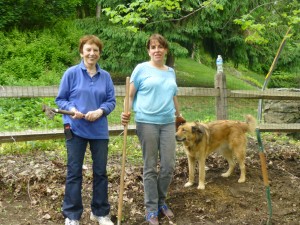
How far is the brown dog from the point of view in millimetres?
4859

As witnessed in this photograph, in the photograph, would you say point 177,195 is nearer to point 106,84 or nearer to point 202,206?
point 202,206

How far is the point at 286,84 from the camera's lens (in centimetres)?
1911

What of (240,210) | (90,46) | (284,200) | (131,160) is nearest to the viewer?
(90,46)

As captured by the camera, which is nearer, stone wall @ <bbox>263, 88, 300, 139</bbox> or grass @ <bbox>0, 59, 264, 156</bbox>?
grass @ <bbox>0, 59, 264, 156</bbox>

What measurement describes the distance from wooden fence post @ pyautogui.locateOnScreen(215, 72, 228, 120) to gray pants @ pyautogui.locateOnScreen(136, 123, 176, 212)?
85.3 inches

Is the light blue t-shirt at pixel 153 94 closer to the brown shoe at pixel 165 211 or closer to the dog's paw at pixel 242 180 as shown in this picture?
the brown shoe at pixel 165 211

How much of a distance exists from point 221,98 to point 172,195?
6.40ft

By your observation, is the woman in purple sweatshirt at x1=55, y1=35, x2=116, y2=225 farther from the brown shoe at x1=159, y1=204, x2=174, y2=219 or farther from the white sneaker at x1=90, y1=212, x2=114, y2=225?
the brown shoe at x1=159, y1=204, x2=174, y2=219

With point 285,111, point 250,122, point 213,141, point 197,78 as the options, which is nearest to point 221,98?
point 250,122

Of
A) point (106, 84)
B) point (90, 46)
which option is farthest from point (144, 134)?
point (90, 46)

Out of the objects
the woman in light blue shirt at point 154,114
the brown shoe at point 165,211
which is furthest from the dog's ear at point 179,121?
the brown shoe at point 165,211

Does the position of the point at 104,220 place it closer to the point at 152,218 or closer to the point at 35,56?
the point at 152,218

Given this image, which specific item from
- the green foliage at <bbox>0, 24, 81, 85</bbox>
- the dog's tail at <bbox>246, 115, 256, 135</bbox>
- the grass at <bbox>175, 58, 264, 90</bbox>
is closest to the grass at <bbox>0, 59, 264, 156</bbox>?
the grass at <bbox>175, 58, 264, 90</bbox>

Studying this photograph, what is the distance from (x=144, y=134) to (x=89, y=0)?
18.1m
